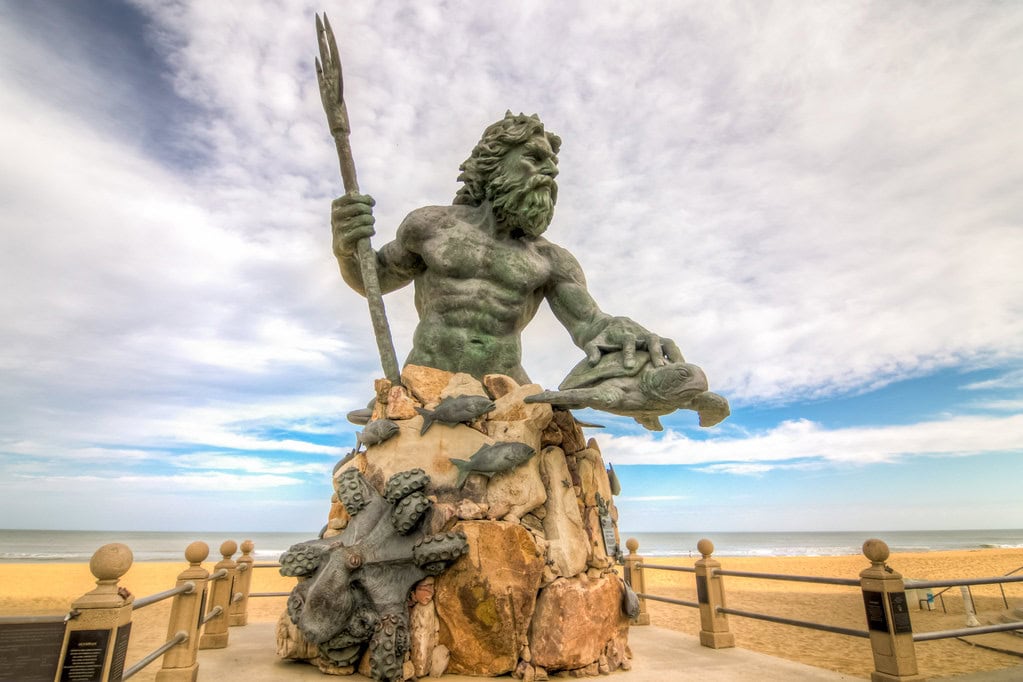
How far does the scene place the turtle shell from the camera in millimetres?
Result: 3086

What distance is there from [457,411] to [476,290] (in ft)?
2.71

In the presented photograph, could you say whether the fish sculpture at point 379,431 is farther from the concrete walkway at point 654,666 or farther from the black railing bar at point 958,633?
the black railing bar at point 958,633

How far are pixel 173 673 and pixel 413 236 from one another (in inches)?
118

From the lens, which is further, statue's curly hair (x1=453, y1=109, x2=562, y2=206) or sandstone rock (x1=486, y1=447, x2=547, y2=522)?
statue's curly hair (x1=453, y1=109, x2=562, y2=206)

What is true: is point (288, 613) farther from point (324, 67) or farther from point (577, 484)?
point (324, 67)

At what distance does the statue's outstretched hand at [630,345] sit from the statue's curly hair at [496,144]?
4.50 ft

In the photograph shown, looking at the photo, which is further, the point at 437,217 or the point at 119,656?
the point at 437,217

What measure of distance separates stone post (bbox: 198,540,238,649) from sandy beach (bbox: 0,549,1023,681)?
0.74m

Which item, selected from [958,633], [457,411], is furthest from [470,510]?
[958,633]

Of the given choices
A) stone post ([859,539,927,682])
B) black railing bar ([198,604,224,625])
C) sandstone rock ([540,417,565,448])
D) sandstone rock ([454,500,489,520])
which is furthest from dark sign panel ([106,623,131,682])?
stone post ([859,539,927,682])

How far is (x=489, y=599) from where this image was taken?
108 inches

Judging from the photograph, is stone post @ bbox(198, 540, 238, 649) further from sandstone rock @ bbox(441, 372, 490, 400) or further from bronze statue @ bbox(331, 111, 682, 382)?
bronze statue @ bbox(331, 111, 682, 382)

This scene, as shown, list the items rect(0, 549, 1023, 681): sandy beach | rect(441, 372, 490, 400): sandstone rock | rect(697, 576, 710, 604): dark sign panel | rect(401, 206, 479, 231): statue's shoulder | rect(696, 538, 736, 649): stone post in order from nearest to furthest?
rect(441, 372, 490, 400): sandstone rock < rect(401, 206, 479, 231): statue's shoulder < rect(696, 538, 736, 649): stone post < rect(697, 576, 710, 604): dark sign panel < rect(0, 549, 1023, 681): sandy beach

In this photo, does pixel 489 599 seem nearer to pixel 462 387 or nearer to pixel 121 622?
pixel 462 387
